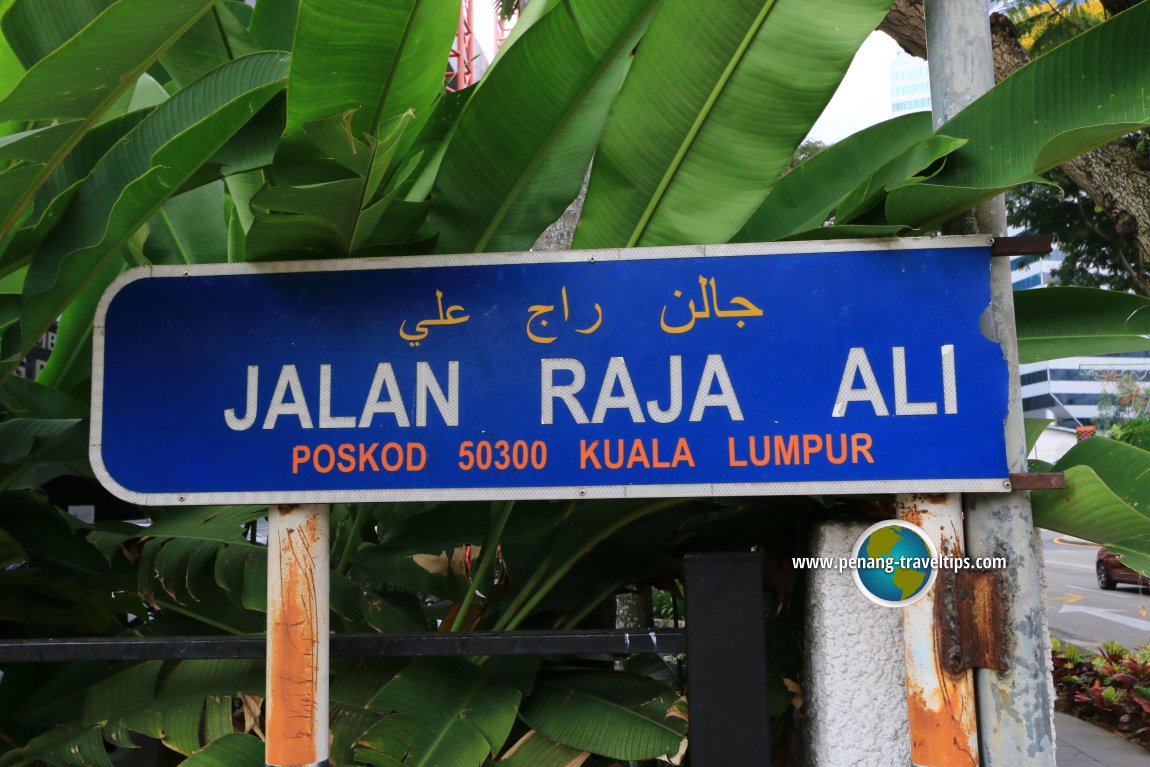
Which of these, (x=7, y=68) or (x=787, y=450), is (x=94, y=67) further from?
(x=787, y=450)

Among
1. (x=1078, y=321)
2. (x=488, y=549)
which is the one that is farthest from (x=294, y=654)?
(x=1078, y=321)

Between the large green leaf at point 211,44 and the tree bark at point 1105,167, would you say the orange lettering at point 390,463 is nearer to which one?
the large green leaf at point 211,44

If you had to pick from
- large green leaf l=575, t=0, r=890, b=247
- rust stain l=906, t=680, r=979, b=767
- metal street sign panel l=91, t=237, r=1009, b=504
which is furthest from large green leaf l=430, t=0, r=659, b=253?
rust stain l=906, t=680, r=979, b=767

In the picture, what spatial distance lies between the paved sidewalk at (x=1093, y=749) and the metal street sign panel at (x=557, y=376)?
5.48m

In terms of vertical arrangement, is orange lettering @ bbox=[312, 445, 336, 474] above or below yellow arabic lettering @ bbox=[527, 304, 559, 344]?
below

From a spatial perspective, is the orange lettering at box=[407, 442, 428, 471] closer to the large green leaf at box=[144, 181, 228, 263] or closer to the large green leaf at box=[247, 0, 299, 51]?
the large green leaf at box=[247, 0, 299, 51]

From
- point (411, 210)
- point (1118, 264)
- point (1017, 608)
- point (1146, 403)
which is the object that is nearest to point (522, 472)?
point (411, 210)

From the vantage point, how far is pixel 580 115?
1720 mm

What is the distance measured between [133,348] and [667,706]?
1.21m

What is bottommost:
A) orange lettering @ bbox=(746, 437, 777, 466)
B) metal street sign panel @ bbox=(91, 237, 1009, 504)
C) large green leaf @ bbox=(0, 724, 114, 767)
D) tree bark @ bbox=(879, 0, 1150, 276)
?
large green leaf @ bbox=(0, 724, 114, 767)

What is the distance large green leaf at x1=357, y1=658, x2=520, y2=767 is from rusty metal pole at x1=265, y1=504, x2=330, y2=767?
0.20 metres

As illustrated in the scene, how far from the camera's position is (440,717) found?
173 cm

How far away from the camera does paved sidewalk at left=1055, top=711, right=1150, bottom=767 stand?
224 inches

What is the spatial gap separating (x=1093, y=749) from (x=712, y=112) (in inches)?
249
